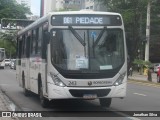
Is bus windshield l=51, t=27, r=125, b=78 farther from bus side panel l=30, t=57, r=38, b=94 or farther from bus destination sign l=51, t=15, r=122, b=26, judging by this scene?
bus side panel l=30, t=57, r=38, b=94

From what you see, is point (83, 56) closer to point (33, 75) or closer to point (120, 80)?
point (120, 80)

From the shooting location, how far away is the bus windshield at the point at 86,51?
49.0 ft

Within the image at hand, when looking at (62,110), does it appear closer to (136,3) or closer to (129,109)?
(129,109)

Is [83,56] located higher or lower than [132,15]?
higher

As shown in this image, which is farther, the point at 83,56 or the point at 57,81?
the point at 83,56

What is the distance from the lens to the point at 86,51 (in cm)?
1507

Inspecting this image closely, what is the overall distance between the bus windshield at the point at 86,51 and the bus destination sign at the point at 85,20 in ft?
0.66

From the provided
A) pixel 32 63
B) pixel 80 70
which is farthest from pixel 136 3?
pixel 80 70

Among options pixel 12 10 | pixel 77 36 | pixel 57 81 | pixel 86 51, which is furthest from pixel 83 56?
pixel 12 10

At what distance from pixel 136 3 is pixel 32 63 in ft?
121

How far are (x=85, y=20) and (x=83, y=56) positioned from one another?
1.19 m

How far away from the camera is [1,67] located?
233ft

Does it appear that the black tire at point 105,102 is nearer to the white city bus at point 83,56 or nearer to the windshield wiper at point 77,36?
the white city bus at point 83,56

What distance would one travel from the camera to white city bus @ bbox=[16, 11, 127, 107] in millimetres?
14820
